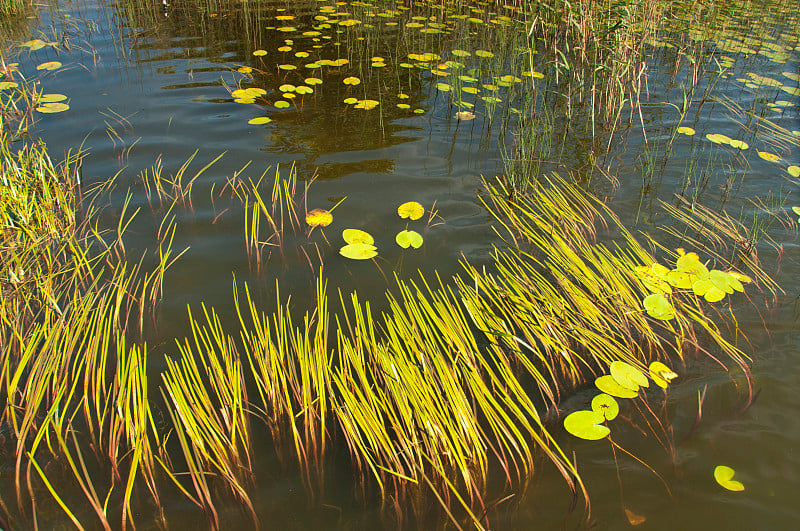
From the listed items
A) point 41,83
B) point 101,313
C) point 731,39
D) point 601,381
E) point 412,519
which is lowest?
point 412,519

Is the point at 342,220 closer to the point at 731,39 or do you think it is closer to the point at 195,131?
the point at 195,131

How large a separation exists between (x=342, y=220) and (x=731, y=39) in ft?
16.9

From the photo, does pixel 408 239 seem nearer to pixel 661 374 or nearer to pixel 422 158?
pixel 422 158

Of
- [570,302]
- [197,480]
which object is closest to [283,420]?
[197,480]

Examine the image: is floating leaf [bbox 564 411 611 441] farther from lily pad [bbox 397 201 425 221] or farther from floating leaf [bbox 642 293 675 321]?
lily pad [bbox 397 201 425 221]

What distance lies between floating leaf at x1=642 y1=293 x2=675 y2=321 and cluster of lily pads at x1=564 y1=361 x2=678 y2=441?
23 cm

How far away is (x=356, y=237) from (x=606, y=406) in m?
1.36

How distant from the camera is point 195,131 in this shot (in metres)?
3.29

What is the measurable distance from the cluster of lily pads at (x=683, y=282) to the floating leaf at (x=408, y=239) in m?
1.02

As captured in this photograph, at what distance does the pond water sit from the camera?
1.50 m

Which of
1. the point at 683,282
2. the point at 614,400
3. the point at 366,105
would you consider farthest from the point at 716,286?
the point at 366,105

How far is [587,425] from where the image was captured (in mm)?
1582

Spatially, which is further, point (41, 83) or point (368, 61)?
point (368, 61)

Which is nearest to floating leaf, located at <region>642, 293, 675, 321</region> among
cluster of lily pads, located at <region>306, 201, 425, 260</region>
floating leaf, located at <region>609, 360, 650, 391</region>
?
floating leaf, located at <region>609, 360, 650, 391</region>
